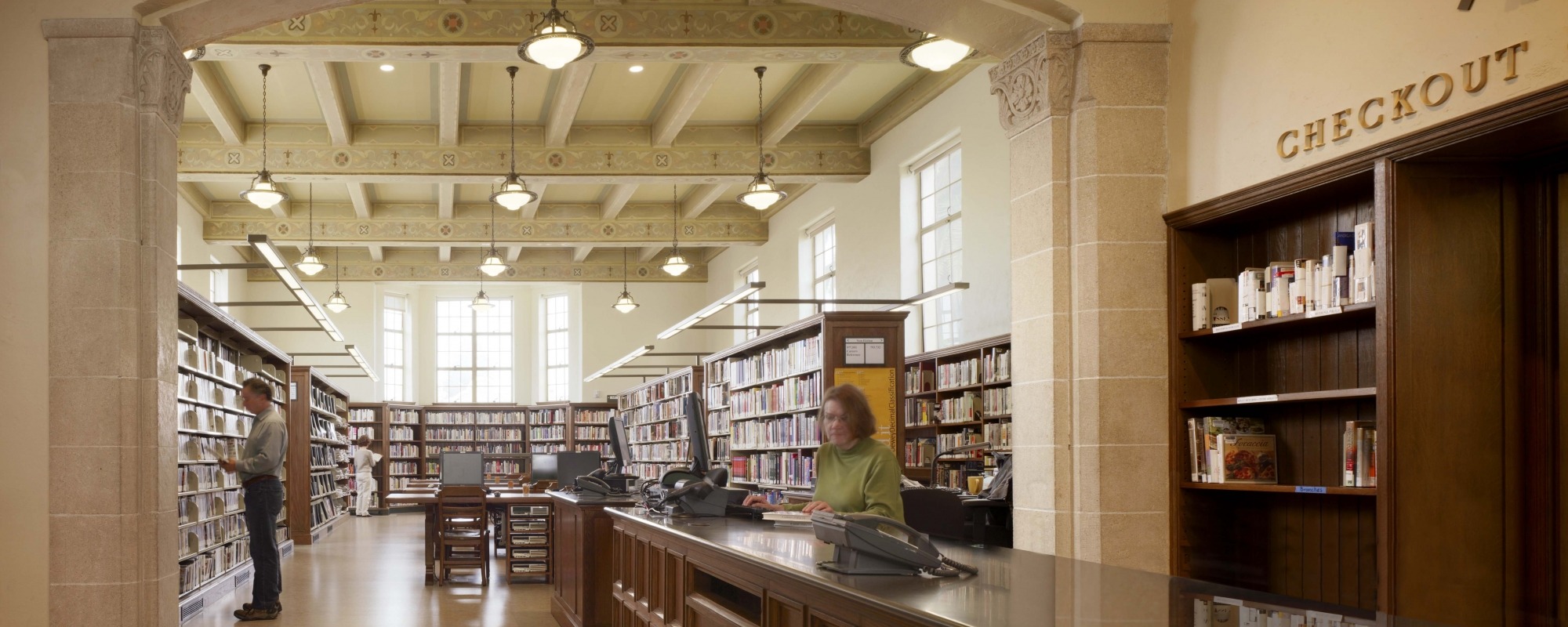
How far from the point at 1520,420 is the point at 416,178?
1097 centimetres

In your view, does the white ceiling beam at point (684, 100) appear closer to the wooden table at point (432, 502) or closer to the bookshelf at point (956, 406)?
the bookshelf at point (956, 406)

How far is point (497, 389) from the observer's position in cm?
2411

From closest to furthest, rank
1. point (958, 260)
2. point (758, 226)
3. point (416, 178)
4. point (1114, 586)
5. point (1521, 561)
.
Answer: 1. point (1114, 586)
2. point (1521, 561)
3. point (958, 260)
4. point (416, 178)
5. point (758, 226)

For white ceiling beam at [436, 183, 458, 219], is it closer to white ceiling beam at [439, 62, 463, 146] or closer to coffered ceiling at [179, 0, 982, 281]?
coffered ceiling at [179, 0, 982, 281]

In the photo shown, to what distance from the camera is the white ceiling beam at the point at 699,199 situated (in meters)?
16.0

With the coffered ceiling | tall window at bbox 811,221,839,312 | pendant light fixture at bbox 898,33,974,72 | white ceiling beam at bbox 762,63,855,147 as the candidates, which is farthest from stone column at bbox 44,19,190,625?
tall window at bbox 811,221,839,312

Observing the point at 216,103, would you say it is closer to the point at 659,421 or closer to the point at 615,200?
the point at 615,200

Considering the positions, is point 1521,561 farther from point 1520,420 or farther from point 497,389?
point 497,389

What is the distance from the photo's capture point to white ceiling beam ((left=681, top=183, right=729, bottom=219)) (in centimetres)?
1605

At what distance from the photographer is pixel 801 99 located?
11.6 meters

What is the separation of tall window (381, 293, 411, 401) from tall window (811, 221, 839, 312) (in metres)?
10.2

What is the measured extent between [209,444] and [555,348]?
46.0 ft

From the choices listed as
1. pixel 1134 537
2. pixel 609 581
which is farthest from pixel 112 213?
pixel 1134 537

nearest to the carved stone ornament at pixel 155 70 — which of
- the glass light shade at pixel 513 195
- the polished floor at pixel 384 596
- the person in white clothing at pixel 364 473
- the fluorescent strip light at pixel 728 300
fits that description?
the polished floor at pixel 384 596
